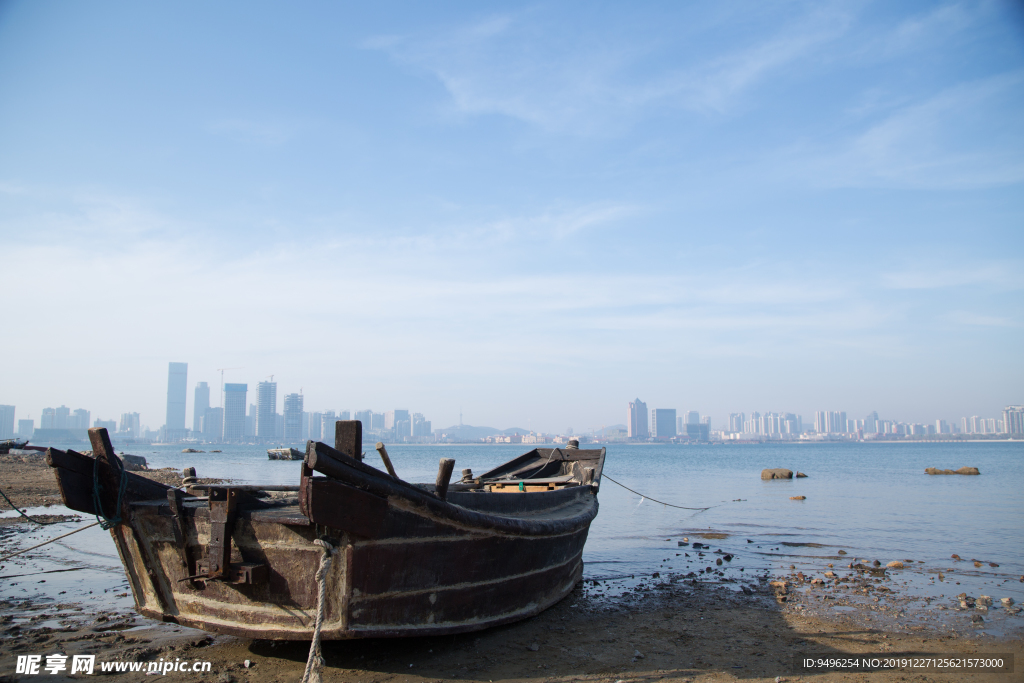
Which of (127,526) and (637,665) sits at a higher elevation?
(127,526)

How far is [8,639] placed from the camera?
630 cm

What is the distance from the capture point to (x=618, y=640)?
6895 millimetres

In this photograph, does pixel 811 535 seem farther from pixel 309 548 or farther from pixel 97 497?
pixel 97 497

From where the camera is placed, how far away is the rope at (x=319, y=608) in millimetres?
4520

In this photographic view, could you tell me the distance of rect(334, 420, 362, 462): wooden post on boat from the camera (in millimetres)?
4953

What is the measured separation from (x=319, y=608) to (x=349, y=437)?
51.6 inches

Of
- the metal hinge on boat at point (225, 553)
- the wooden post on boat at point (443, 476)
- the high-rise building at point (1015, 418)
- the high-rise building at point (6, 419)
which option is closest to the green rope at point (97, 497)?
the metal hinge on boat at point (225, 553)

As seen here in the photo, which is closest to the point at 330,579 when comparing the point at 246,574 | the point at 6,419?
the point at 246,574

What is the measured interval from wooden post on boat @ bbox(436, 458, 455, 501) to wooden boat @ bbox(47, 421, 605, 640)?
17 mm

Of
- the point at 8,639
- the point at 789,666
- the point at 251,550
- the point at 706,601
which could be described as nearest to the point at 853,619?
the point at 706,601

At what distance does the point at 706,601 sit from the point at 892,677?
332 centimetres

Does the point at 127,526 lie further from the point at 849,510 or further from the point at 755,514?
the point at 849,510

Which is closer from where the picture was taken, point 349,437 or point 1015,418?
point 349,437

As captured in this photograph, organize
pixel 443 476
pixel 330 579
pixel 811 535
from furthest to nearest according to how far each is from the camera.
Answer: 1. pixel 811 535
2. pixel 443 476
3. pixel 330 579
